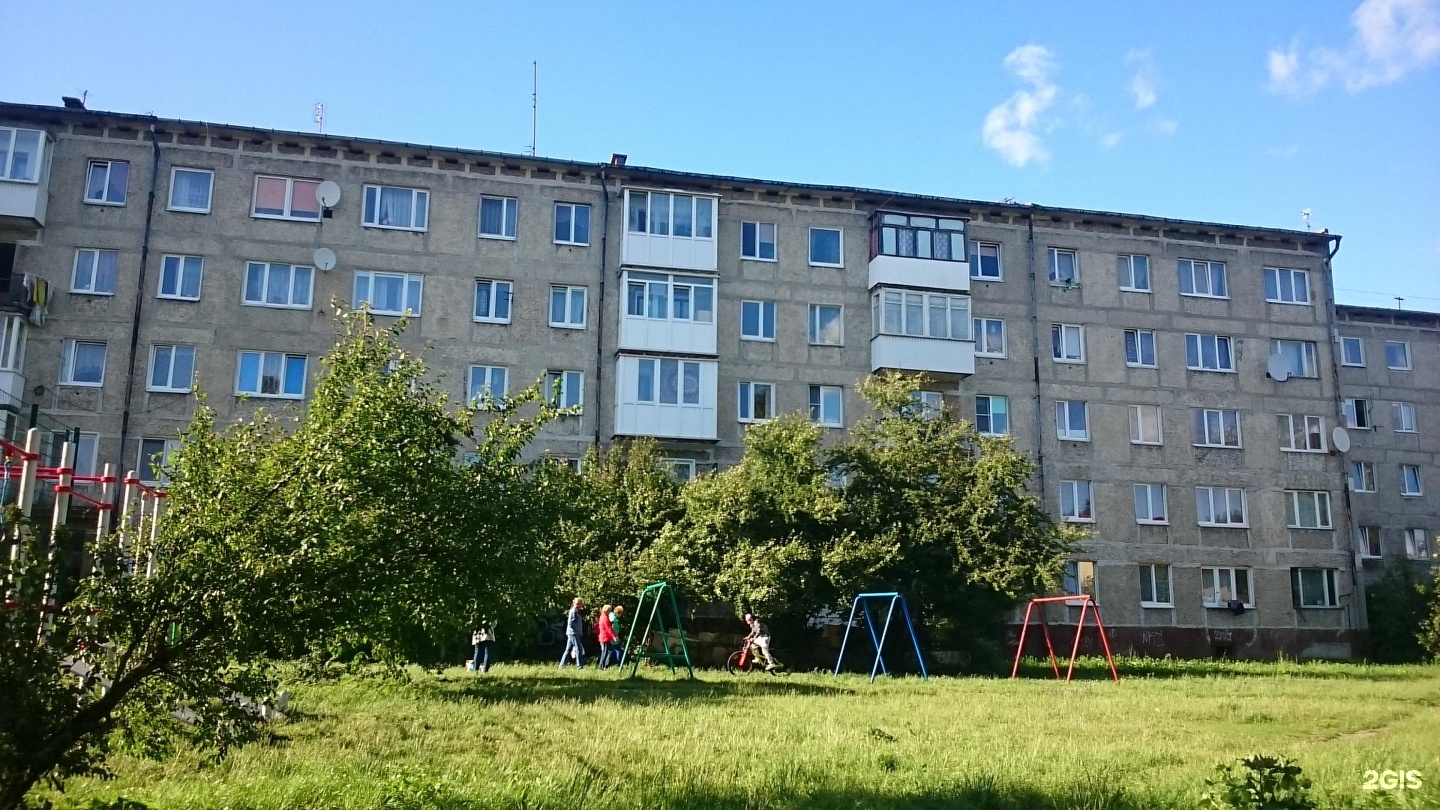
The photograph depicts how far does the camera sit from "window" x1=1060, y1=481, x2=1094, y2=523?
41719 millimetres

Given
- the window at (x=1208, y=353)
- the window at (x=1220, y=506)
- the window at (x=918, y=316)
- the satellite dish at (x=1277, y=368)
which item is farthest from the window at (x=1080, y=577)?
the satellite dish at (x=1277, y=368)

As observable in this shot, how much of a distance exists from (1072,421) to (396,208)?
25.0 meters

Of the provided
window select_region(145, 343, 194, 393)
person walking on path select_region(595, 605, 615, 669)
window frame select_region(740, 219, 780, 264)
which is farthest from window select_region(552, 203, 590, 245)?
person walking on path select_region(595, 605, 615, 669)

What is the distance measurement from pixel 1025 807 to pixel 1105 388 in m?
34.4

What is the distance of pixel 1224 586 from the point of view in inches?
1663

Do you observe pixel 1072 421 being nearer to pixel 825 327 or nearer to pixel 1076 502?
pixel 1076 502

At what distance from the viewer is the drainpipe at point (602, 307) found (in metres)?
38.6

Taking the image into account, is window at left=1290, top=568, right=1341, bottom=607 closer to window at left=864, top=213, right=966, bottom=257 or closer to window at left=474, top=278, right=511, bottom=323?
window at left=864, top=213, right=966, bottom=257

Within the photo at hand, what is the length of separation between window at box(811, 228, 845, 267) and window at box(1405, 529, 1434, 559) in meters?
27.1

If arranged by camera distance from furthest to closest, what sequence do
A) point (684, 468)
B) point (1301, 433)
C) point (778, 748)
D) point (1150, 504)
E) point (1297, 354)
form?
point (1297, 354) → point (1301, 433) → point (1150, 504) → point (684, 468) → point (778, 748)

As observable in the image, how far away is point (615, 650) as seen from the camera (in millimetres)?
31516

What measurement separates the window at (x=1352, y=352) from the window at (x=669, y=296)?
28858 mm

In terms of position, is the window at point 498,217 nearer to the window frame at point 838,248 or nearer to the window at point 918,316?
the window frame at point 838,248

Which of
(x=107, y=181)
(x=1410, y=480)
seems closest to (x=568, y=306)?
(x=107, y=181)
